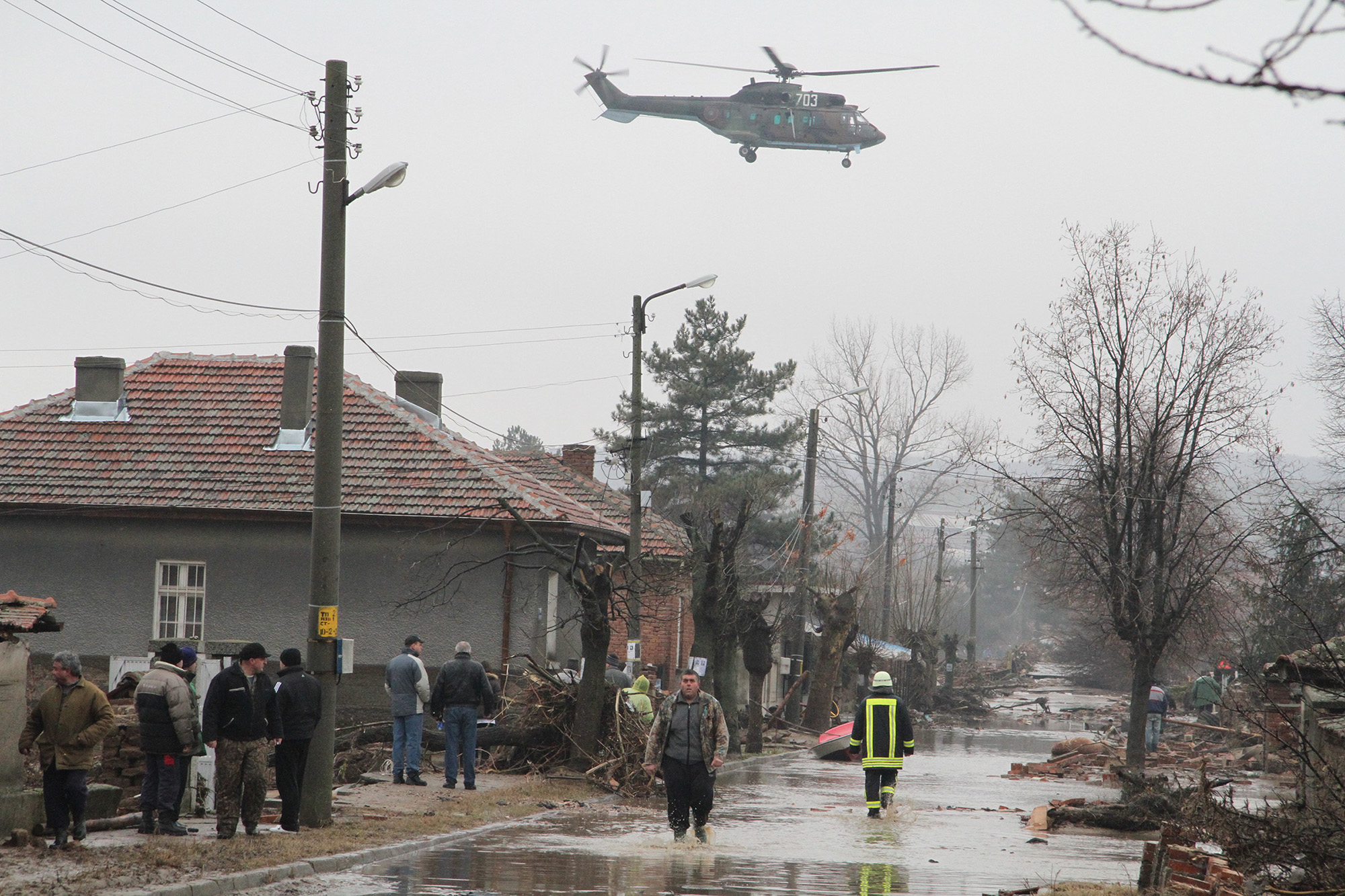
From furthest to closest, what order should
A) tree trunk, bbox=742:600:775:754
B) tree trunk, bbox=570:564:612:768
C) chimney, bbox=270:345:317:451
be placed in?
1. tree trunk, bbox=742:600:775:754
2. chimney, bbox=270:345:317:451
3. tree trunk, bbox=570:564:612:768

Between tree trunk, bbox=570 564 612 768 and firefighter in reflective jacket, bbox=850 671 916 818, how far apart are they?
152 inches

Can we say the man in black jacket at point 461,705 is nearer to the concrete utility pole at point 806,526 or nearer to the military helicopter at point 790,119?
the concrete utility pole at point 806,526

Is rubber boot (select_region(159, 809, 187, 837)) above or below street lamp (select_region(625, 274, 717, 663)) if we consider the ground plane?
below

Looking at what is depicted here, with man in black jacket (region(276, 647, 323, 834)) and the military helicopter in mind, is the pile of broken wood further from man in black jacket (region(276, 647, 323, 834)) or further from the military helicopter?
the military helicopter

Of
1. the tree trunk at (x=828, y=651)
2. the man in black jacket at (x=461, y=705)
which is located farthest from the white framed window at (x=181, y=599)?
the tree trunk at (x=828, y=651)

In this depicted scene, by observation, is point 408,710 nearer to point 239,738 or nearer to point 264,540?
point 239,738

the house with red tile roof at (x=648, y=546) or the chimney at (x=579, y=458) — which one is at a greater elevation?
the chimney at (x=579, y=458)

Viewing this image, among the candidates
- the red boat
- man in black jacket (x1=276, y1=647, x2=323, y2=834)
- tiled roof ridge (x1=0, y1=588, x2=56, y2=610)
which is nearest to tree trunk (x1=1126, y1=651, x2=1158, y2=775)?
the red boat

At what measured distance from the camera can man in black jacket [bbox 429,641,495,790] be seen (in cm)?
1744

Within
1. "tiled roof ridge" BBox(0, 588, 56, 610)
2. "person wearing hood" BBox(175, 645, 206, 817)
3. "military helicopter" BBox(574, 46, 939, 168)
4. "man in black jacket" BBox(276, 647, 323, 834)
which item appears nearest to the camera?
"tiled roof ridge" BBox(0, 588, 56, 610)

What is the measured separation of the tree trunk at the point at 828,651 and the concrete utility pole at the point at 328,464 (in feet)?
71.6

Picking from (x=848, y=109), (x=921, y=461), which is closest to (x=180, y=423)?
(x=848, y=109)

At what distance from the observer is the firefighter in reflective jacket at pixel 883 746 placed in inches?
662

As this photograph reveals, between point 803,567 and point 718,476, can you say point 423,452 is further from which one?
point 718,476
